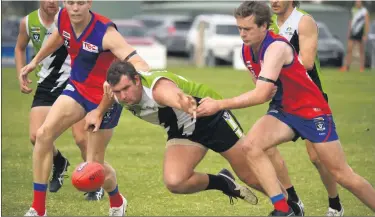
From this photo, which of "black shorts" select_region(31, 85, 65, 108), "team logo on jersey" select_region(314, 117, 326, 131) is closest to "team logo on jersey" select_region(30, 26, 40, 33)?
"black shorts" select_region(31, 85, 65, 108)

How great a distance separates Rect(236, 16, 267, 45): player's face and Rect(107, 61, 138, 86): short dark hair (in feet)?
3.13

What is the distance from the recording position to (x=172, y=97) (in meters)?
7.87

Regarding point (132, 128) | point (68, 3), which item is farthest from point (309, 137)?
point (132, 128)

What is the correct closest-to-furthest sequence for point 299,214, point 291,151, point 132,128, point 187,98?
point 187,98
point 299,214
point 291,151
point 132,128

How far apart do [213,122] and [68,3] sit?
1.87m

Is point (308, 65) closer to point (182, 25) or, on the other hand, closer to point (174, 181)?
point (174, 181)

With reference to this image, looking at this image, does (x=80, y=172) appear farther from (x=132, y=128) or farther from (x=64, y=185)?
(x=132, y=128)

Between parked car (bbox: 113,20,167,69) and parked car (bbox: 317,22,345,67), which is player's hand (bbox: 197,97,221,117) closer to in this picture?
parked car (bbox: 113,20,167,69)

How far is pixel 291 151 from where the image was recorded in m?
14.2

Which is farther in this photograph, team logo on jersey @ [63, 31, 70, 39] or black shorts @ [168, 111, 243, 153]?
team logo on jersey @ [63, 31, 70, 39]

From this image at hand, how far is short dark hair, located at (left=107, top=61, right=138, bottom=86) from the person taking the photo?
795 centimetres

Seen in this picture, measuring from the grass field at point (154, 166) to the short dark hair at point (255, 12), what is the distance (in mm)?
2198

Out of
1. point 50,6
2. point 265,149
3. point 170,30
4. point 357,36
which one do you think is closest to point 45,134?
point 265,149

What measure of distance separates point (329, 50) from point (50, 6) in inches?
905
